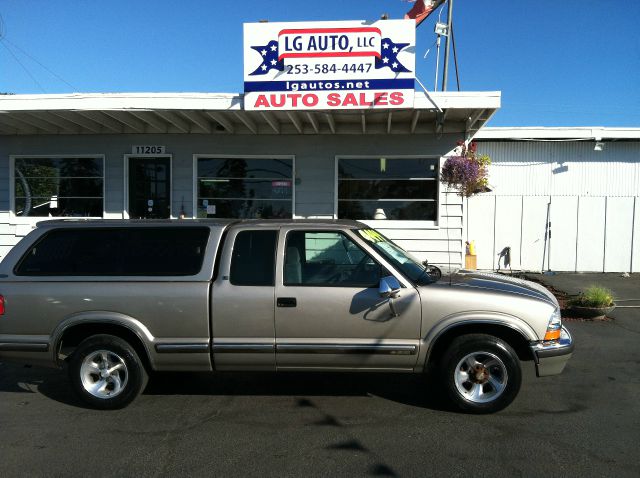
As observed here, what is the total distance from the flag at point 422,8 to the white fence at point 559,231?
527 centimetres

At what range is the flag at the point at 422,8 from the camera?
47.8 feet

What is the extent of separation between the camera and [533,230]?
13.7 meters

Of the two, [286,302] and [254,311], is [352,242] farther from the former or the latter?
[254,311]

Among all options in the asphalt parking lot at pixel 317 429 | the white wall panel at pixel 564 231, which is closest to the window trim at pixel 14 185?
the asphalt parking lot at pixel 317 429

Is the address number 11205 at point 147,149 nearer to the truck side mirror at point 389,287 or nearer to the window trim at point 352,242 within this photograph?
the window trim at point 352,242

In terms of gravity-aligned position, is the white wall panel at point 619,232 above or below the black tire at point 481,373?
above

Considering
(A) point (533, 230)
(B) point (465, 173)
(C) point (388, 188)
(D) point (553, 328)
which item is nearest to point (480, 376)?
(D) point (553, 328)

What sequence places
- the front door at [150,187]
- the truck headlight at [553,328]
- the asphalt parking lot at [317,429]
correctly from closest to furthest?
1. the asphalt parking lot at [317,429]
2. the truck headlight at [553,328]
3. the front door at [150,187]

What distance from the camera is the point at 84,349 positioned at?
194 inches

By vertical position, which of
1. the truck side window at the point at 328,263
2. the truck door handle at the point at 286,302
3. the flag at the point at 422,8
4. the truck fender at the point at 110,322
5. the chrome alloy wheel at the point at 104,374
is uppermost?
the flag at the point at 422,8

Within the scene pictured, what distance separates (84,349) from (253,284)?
5.45ft

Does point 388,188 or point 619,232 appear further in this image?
point 619,232

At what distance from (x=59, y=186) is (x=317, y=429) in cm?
961

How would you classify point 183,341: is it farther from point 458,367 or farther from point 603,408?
point 603,408
